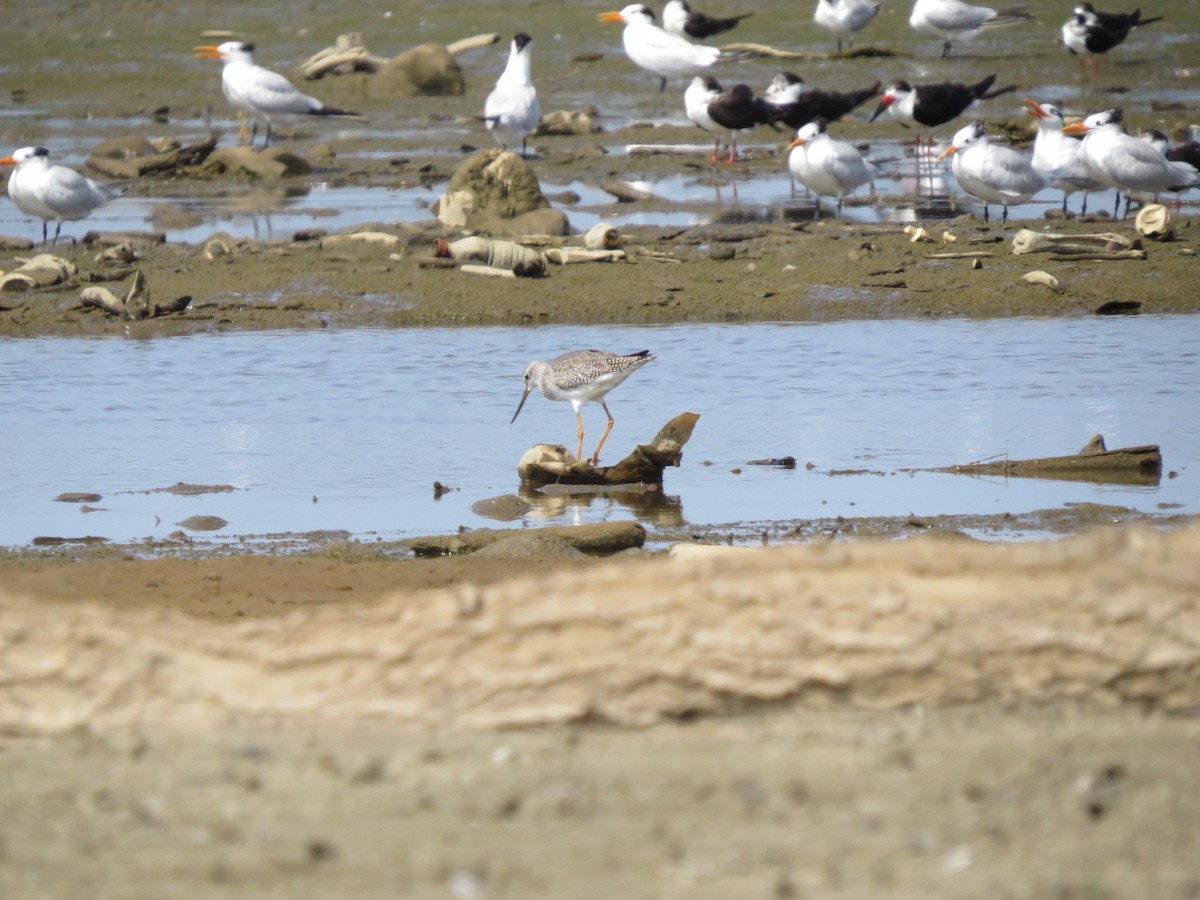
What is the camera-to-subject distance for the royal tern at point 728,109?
69.8 feet

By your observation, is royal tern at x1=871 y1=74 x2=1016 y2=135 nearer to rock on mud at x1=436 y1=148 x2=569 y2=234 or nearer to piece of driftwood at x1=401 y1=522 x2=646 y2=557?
rock on mud at x1=436 y1=148 x2=569 y2=234

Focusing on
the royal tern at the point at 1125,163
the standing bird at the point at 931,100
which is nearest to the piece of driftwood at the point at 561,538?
the royal tern at the point at 1125,163

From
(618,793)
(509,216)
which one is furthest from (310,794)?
(509,216)

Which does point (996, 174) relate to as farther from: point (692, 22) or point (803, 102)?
point (692, 22)

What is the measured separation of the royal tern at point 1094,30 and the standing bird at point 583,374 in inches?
765

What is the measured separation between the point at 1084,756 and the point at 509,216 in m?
12.2

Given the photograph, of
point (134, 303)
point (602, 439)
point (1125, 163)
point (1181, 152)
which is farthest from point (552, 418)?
point (1181, 152)

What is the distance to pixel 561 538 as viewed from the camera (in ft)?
25.3

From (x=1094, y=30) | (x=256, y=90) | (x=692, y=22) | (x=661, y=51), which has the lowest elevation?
(x=256, y=90)

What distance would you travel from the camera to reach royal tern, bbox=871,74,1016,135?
70.1 feet

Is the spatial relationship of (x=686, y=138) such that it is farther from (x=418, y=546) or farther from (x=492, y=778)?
(x=492, y=778)

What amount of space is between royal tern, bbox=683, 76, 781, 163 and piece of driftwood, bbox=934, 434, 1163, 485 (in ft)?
41.7

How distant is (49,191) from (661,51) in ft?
41.4

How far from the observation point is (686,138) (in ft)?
78.9
